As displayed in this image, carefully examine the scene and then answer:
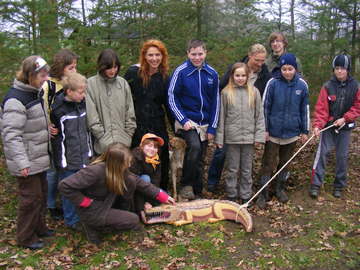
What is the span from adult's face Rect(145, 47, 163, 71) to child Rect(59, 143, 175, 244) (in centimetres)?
151

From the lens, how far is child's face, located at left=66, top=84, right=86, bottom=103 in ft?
15.6

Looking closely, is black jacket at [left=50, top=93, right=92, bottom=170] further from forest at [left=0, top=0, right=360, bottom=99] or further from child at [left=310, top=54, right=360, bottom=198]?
child at [left=310, top=54, right=360, bottom=198]

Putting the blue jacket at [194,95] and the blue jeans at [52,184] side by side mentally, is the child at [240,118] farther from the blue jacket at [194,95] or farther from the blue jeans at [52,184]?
the blue jeans at [52,184]

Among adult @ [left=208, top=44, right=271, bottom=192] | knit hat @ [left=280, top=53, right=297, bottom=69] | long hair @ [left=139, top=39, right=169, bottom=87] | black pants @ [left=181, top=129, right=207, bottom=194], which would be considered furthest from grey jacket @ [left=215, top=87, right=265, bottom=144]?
long hair @ [left=139, top=39, right=169, bottom=87]

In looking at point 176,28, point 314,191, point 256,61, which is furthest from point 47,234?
point 176,28

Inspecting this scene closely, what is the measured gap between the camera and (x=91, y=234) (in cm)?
497

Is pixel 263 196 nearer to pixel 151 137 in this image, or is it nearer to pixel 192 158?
pixel 192 158

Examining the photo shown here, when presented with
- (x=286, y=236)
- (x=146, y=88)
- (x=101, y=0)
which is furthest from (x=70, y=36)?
(x=286, y=236)

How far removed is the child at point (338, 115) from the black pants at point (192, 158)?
6.34ft

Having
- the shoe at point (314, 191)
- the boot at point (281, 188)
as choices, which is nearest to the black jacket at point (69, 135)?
the boot at point (281, 188)

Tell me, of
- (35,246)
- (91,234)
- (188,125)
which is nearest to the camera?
(35,246)

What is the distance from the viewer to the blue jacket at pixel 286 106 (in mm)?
5840

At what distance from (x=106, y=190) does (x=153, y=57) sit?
2.05 meters

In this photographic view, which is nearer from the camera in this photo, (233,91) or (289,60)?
(289,60)
